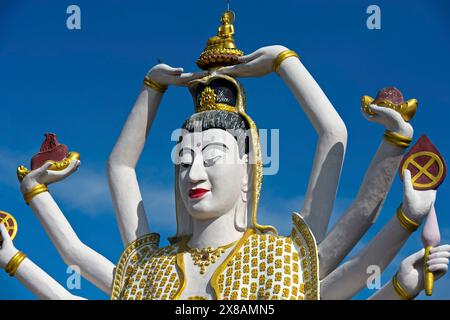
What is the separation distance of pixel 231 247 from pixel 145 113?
2124 millimetres

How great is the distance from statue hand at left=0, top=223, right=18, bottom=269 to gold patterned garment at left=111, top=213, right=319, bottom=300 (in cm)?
123

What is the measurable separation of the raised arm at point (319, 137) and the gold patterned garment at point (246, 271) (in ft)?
0.87

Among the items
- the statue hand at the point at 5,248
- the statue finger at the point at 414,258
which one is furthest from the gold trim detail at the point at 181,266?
the statue finger at the point at 414,258

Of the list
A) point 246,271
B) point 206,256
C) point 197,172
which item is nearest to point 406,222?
point 246,271

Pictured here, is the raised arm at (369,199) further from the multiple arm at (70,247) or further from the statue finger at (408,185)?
the multiple arm at (70,247)

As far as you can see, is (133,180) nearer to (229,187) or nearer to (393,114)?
(229,187)

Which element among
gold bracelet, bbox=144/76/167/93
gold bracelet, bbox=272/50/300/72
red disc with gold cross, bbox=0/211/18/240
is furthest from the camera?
gold bracelet, bbox=144/76/167/93

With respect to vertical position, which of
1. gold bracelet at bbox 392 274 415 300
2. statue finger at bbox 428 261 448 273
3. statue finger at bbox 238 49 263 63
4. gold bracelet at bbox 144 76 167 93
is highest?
statue finger at bbox 238 49 263 63

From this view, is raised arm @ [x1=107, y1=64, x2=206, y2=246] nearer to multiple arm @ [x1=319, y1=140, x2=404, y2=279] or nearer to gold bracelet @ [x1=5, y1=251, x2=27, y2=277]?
gold bracelet @ [x1=5, y1=251, x2=27, y2=277]

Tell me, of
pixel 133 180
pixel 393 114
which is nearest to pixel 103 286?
pixel 133 180

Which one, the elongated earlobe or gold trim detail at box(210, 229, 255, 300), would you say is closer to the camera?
gold trim detail at box(210, 229, 255, 300)

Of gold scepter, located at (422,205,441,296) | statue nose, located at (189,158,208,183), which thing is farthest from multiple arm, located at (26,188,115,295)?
gold scepter, located at (422,205,441,296)

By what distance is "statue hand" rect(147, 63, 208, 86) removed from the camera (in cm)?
1175
